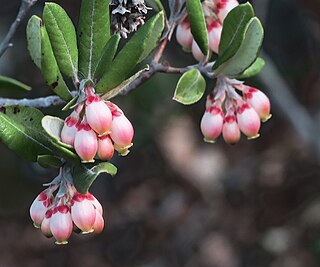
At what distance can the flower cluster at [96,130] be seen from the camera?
1.21 m

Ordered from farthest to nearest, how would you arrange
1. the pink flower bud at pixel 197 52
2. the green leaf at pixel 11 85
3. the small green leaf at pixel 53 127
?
the green leaf at pixel 11 85
the pink flower bud at pixel 197 52
the small green leaf at pixel 53 127

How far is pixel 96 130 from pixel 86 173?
0.26 feet

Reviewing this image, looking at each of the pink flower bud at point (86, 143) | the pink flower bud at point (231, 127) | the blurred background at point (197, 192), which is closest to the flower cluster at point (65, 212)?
the pink flower bud at point (86, 143)

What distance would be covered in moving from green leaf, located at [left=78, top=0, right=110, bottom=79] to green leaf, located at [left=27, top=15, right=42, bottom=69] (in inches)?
3.0

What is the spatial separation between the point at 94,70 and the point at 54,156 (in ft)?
0.54

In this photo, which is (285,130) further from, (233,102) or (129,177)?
(233,102)

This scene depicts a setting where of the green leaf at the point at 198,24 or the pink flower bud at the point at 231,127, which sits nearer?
the green leaf at the point at 198,24

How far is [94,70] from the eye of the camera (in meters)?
1.33

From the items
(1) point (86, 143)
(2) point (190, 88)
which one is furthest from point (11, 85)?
(1) point (86, 143)

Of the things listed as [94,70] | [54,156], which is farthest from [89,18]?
[54,156]

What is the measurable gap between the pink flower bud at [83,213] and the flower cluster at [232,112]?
0.32 metres

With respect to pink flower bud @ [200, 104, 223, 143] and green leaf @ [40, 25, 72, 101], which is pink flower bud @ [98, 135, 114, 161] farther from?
pink flower bud @ [200, 104, 223, 143]

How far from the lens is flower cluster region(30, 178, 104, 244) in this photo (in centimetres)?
128

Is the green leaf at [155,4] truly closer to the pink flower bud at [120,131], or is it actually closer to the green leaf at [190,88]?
the green leaf at [190,88]
